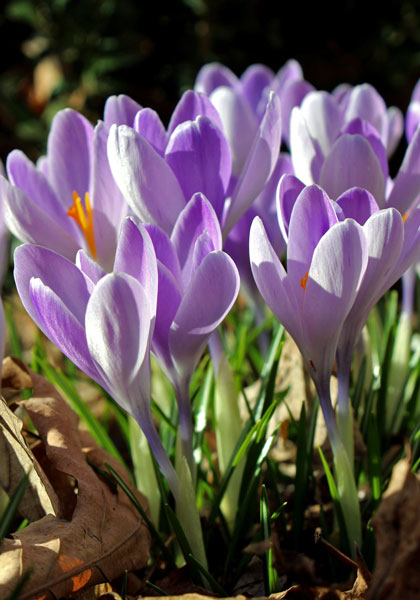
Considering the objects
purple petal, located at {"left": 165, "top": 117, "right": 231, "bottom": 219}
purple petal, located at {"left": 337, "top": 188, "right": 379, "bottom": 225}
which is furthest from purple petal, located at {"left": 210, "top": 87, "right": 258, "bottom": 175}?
purple petal, located at {"left": 337, "top": 188, "right": 379, "bottom": 225}

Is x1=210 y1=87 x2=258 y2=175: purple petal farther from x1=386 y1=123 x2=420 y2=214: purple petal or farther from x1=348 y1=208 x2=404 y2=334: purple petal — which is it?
x1=348 y1=208 x2=404 y2=334: purple petal

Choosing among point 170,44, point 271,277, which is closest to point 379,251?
point 271,277

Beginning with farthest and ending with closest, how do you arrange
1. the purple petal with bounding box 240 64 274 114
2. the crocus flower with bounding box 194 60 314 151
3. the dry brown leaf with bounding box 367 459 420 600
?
the purple petal with bounding box 240 64 274 114 < the crocus flower with bounding box 194 60 314 151 < the dry brown leaf with bounding box 367 459 420 600

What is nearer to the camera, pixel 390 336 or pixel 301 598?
pixel 301 598

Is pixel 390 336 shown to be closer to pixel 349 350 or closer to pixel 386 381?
pixel 386 381

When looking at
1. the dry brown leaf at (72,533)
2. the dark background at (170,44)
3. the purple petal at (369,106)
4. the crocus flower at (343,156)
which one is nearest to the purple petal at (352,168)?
the crocus flower at (343,156)

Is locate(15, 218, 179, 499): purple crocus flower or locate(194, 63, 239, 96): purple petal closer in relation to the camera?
locate(15, 218, 179, 499): purple crocus flower

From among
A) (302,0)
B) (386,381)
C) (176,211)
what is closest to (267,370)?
(386,381)
